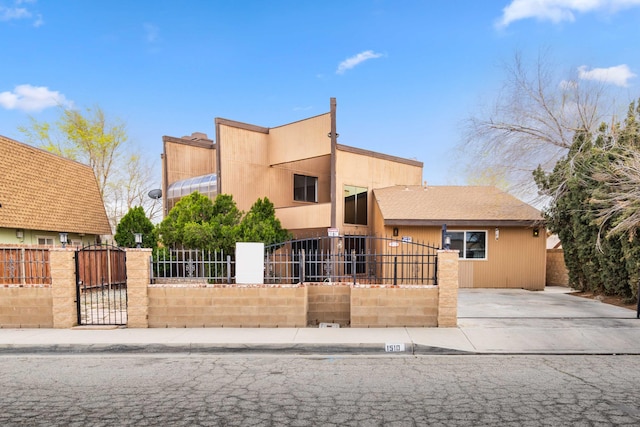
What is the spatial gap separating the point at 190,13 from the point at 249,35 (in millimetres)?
3049

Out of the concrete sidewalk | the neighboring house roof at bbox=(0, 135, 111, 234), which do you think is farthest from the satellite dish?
the concrete sidewalk

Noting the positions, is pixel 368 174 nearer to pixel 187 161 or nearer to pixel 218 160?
pixel 218 160

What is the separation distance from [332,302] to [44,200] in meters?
13.8

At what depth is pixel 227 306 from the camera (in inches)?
323

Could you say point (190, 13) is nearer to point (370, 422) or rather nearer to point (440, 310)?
point (440, 310)

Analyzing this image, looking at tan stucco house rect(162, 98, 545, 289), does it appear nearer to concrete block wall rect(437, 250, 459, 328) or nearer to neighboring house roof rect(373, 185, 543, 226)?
neighboring house roof rect(373, 185, 543, 226)

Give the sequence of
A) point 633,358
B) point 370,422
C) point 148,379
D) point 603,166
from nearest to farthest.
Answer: point 370,422 < point 148,379 < point 633,358 < point 603,166

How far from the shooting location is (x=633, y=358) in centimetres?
633

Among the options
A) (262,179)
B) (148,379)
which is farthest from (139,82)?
(148,379)

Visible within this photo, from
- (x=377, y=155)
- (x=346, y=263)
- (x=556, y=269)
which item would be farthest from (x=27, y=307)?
(x=556, y=269)

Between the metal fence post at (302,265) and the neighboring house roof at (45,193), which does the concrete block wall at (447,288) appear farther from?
the neighboring house roof at (45,193)

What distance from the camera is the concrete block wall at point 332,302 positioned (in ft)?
28.1

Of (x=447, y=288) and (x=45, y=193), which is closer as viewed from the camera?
(x=447, y=288)

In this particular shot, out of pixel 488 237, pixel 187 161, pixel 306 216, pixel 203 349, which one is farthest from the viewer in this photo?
pixel 187 161
